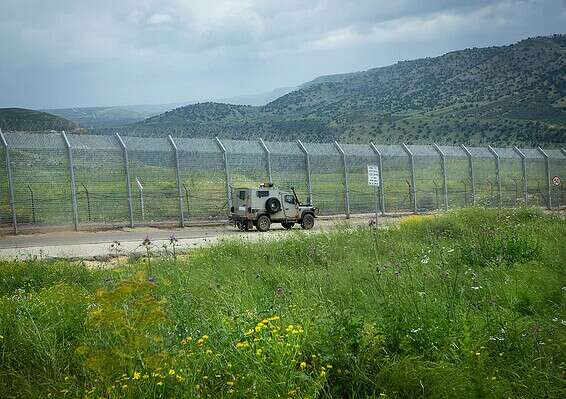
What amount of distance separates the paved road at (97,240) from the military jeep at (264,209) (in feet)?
5.41

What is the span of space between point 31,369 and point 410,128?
284ft

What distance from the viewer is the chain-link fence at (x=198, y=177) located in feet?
73.3

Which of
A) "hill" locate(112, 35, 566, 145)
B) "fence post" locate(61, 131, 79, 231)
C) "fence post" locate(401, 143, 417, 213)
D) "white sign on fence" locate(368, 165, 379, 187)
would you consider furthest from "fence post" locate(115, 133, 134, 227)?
"hill" locate(112, 35, 566, 145)

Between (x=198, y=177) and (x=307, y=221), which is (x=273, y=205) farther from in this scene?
(x=198, y=177)

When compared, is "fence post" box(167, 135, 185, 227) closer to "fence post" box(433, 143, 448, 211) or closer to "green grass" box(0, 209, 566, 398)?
"fence post" box(433, 143, 448, 211)

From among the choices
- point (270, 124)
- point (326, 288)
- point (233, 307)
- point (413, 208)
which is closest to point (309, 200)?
point (413, 208)

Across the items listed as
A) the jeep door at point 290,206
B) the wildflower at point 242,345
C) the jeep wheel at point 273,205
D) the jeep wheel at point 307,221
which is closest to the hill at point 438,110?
the jeep wheel at point 307,221

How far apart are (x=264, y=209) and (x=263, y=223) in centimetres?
56

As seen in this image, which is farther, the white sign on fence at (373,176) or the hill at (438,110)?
the hill at (438,110)

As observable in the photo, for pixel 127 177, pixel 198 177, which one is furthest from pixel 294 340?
pixel 198 177

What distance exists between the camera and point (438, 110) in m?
98.7

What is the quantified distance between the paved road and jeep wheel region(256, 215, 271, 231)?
171cm

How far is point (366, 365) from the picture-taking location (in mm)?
4820

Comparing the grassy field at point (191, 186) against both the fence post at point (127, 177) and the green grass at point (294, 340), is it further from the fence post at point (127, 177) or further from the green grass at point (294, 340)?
the green grass at point (294, 340)
